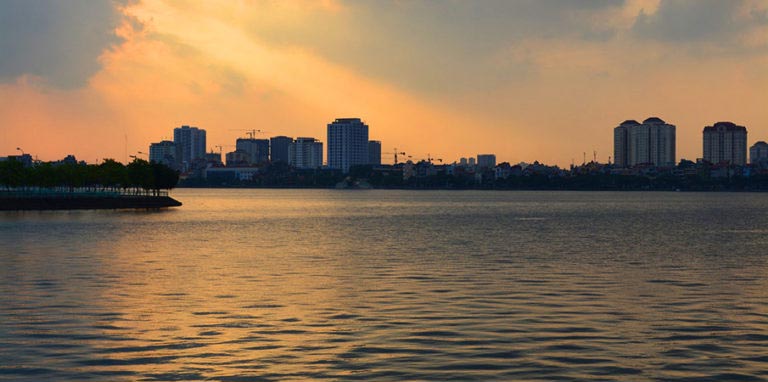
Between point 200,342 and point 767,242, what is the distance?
74.8 metres

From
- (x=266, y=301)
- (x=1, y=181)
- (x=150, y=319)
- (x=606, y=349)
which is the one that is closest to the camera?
(x=606, y=349)

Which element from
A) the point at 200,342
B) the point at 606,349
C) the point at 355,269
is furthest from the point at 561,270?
the point at 200,342

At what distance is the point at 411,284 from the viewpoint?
47.0m

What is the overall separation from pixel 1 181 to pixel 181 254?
473 ft

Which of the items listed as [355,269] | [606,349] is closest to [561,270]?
[355,269]

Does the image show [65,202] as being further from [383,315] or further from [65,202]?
[383,315]

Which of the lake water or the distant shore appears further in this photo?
the distant shore

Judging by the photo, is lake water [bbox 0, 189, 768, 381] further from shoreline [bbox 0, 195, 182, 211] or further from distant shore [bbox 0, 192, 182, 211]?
distant shore [bbox 0, 192, 182, 211]

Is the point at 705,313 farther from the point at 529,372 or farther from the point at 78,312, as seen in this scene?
the point at 78,312

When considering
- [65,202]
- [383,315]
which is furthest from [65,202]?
[383,315]

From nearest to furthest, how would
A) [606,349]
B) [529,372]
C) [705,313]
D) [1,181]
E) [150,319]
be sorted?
[529,372] < [606,349] < [150,319] < [705,313] < [1,181]

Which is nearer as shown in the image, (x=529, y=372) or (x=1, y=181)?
(x=529, y=372)

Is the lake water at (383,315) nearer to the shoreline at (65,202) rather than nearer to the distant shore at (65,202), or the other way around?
the shoreline at (65,202)

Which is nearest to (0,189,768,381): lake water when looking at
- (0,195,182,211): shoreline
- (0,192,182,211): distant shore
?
(0,195,182,211): shoreline
